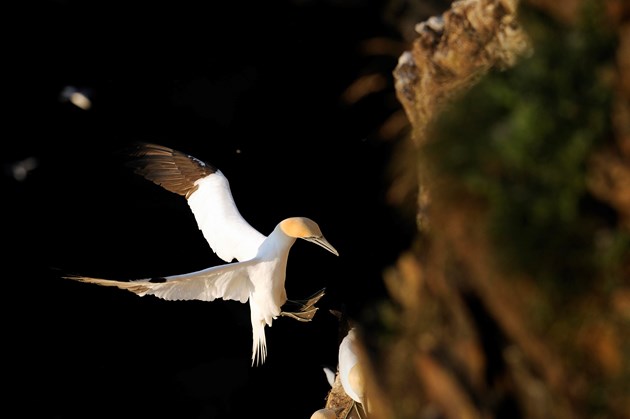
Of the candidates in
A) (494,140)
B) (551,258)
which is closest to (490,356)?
(551,258)

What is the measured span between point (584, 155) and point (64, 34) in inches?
235

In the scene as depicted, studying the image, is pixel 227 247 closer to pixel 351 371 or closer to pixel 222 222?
pixel 222 222

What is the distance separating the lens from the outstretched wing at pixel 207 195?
6.51m

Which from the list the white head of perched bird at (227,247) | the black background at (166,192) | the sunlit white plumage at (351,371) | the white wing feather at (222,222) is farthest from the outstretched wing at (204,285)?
the black background at (166,192)

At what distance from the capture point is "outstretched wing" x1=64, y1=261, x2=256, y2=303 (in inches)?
212

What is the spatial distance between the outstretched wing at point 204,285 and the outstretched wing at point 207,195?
0.27 m

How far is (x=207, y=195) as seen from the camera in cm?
681

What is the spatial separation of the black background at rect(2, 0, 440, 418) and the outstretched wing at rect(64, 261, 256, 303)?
5.59 feet

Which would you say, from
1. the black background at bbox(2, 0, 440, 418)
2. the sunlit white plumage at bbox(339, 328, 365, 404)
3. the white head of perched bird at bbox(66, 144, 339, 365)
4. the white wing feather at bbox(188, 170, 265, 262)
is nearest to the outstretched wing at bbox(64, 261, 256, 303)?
the white head of perched bird at bbox(66, 144, 339, 365)

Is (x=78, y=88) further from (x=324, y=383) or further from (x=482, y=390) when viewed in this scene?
(x=482, y=390)

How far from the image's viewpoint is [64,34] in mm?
7461

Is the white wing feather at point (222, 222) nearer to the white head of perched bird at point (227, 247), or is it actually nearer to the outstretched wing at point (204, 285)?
the white head of perched bird at point (227, 247)

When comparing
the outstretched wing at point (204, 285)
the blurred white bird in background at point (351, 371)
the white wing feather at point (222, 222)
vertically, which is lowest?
the blurred white bird in background at point (351, 371)

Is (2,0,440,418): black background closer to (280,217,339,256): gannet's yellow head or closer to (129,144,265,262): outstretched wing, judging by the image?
(129,144,265,262): outstretched wing
